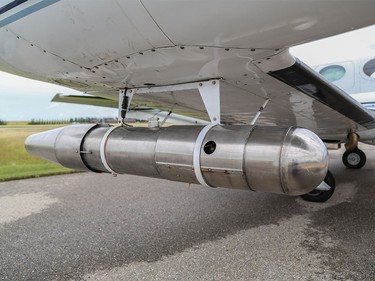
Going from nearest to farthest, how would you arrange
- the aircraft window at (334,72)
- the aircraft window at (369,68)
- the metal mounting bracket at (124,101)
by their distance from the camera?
1. the metal mounting bracket at (124,101)
2. the aircraft window at (369,68)
3. the aircraft window at (334,72)

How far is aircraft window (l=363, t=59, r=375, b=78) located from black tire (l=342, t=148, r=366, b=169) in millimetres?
3305

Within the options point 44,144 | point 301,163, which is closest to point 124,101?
point 44,144

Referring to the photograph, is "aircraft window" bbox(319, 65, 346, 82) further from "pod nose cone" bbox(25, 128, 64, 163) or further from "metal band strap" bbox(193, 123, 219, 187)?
"pod nose cone" bbox(25, 128, 64, 163)

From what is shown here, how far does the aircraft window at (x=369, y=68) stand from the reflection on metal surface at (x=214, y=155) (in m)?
4.68

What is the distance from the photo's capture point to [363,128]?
5.68 meters

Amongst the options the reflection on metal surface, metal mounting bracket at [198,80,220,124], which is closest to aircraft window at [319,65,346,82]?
metal mounting bracket at [198,80,220,124]

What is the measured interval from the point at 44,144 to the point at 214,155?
224 centimetres

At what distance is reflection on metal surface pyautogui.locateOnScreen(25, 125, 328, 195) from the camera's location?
191 centimetres

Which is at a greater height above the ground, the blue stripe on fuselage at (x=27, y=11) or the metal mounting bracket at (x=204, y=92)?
the blue stripe on fuselage at (x=27, y=11)

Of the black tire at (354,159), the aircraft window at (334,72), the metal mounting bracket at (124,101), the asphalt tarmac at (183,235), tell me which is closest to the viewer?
the asphalt tarmac at (183,235)

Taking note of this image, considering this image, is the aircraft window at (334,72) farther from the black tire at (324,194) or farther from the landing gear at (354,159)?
the landing gear at (354,159)

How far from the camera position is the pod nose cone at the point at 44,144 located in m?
3.35

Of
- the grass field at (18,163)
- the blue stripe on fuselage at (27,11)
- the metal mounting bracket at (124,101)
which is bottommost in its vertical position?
the grass field at (18,163)

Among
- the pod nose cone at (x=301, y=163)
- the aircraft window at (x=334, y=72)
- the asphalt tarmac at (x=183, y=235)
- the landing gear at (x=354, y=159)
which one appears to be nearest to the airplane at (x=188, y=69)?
the pod nose cone at (x=301, y=163)
